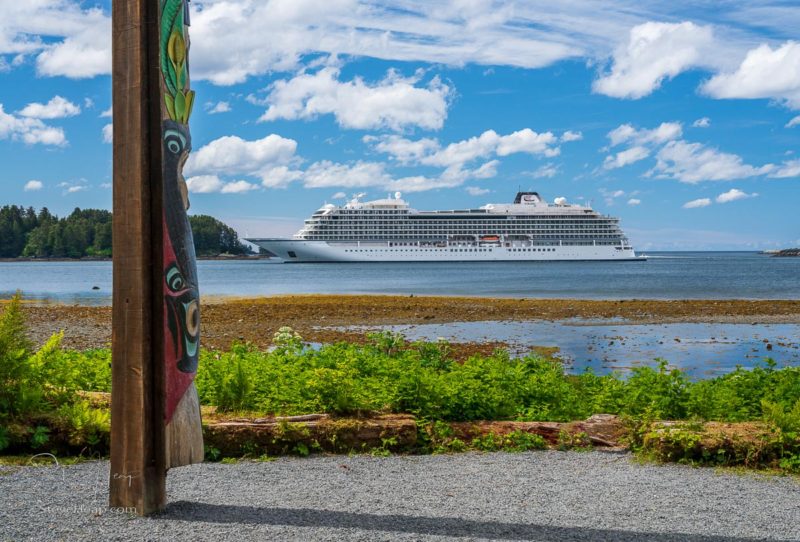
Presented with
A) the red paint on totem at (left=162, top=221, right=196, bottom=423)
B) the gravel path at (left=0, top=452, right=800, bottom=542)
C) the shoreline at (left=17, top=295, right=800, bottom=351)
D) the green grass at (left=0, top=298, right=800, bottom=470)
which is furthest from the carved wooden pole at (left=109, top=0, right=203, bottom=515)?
the shoreline at (left=17, top=295, right=800, bottom=351)

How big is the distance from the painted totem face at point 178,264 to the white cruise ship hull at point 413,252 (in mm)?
83709

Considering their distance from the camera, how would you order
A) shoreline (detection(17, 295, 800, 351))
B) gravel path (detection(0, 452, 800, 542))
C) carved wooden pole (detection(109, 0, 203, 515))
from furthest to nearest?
shoreline (detection(17, 295, 800, 351)), carved wooden pole (detection(109, 0, 203, 515)), gravel path (detection(0, 452, 800, 542))

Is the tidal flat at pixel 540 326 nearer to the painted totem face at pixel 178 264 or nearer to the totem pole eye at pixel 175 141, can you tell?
the painted totem face at pixel 178 264

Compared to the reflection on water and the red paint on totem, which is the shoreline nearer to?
the reflection on water

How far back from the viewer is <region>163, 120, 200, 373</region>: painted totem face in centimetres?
375

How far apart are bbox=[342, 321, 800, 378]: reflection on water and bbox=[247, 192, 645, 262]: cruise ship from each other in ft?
221

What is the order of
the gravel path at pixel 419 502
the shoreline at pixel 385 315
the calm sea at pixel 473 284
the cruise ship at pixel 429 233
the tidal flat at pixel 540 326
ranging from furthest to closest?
the cruise ship at pixel 429 233
the calm sea at pixel 473 284
the shoreline at pixel 385 315
the tidal flat at pixel 540 326
the gravel path at pixel 419 502

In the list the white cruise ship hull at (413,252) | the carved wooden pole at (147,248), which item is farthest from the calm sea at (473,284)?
the carved wooden pole at (147,248)

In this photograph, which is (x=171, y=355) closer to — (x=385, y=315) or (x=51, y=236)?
(x=385, y=315)

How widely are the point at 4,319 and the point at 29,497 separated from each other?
4.87ft

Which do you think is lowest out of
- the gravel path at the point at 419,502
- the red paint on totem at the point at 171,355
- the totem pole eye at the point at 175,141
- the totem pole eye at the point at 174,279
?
the gravel path at the point at 419,502

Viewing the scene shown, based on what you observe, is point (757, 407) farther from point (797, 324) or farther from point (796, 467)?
point (797, 324)

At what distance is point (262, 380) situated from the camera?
239 inches

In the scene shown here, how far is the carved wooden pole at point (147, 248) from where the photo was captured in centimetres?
Answer: 371
